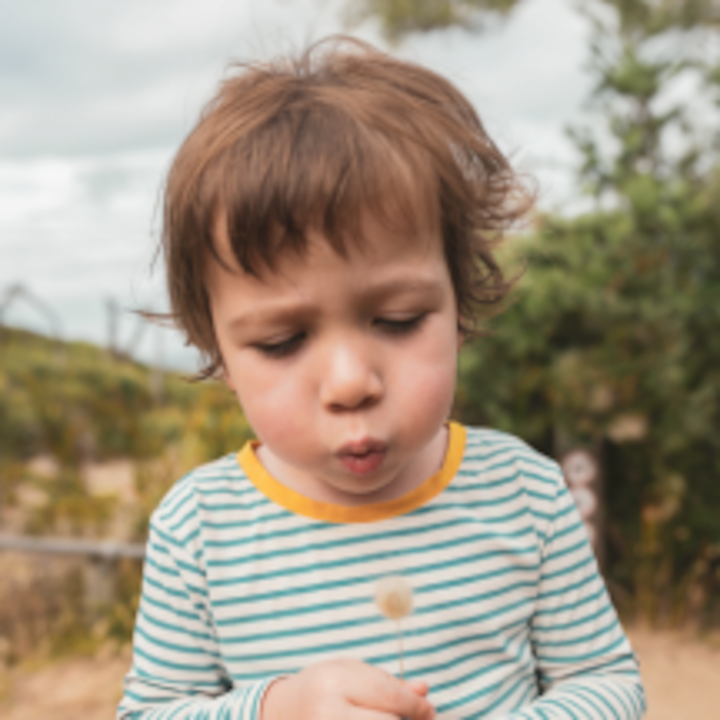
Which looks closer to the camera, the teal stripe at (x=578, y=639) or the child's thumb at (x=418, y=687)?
the child's thumb at (x=418, y=687)

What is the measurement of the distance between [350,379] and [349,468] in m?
0.14

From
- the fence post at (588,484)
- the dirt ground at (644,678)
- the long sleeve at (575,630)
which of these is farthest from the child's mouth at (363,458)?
the dirt ground at (644,678)

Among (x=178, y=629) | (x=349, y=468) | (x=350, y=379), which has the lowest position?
(x=178, y=629)

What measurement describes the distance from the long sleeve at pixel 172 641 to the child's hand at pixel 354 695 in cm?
22

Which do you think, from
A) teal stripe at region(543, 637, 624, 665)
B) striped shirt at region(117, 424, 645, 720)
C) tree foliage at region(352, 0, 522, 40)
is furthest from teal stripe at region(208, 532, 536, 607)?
tree foliage at region(352, 0, 522, 40)

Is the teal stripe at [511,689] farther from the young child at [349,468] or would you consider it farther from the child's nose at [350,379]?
the child's nose at [350,379]

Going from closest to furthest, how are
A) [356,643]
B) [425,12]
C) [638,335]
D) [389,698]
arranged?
[389,698] → [356,643] → [638,335] → [425,12]

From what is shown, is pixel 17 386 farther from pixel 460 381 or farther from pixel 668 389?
pixel 668 389

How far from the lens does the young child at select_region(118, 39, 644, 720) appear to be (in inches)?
37.7

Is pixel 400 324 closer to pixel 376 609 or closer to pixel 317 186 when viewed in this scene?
pixel 317 186

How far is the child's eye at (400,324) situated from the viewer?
985mm

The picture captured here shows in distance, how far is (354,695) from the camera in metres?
0.92

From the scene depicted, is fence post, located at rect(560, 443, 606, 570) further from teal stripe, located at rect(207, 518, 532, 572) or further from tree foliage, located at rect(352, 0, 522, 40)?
tree foliage, located at rect(352, 0, 522, 40)

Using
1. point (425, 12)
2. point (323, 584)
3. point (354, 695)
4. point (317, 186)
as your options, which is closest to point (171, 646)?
point (323, 584)
